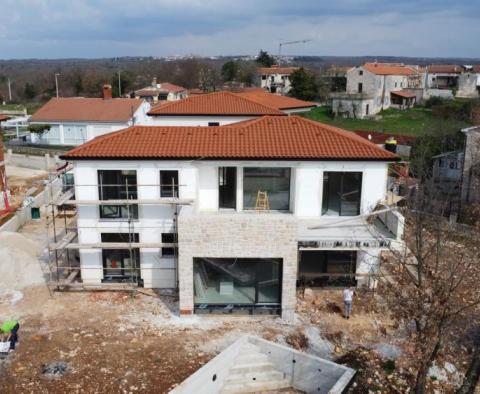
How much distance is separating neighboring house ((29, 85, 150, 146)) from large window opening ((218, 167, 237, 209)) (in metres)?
36.8

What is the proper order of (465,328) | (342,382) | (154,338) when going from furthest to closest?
(465,328) → (154,338) → (342,382)

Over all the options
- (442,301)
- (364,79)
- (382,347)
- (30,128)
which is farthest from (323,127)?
(364,79)

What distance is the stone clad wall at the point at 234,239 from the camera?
19.8 m

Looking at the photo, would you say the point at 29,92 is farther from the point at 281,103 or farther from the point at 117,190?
the point at 117,190

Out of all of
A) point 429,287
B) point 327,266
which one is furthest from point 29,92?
point 429,287

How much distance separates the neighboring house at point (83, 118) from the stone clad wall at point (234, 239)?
4010cm

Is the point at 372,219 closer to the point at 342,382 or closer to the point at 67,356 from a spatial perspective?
the point at 342,382

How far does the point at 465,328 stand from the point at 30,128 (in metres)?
54.5

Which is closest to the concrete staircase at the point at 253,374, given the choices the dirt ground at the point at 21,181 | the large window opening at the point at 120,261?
the large window opening at the point at 120,261

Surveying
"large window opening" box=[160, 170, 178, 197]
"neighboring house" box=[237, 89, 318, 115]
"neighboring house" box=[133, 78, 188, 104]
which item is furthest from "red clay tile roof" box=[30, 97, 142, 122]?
"large window opening" box=[160, 170, 178, 197]

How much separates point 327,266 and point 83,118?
145 feet

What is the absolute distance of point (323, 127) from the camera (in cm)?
2473

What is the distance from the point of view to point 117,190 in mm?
22703

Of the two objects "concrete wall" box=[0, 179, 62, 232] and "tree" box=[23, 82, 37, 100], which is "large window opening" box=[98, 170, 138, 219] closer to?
"concrete wall" box=[0, 179, 62, 232]
